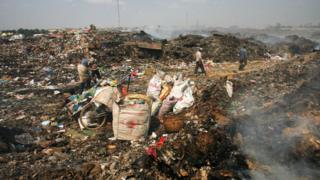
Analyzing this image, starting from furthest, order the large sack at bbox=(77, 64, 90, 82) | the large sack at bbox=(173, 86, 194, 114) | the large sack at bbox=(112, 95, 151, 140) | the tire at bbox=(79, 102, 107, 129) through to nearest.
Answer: the large sack at bbox=(77, 64, 90, 82) → the large sack at bbox=(173, 86, 194, 114) → the tire at bbox=(79, 102, 107, 129) → the large sack at bbox=(112, 95, 151, 140)

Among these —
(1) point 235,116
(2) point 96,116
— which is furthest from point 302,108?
(2) point 96,116

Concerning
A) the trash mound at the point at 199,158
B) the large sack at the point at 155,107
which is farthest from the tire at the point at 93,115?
the trash mound at the point at 199,158

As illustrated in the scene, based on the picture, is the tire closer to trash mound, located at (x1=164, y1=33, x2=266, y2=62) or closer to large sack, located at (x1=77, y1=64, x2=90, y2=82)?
large sack, located at (x1=77, y1=64, x2=90, y2=82)

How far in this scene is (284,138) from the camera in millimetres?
4316

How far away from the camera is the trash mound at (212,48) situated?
15.6m

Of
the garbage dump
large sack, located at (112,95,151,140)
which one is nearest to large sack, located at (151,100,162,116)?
the garbage dump

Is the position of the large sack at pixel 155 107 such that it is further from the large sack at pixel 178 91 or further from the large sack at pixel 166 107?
the large sack at pixel 178 91

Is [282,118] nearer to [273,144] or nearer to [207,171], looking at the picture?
[273,144]

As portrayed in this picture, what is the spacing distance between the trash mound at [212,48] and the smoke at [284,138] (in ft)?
33.3

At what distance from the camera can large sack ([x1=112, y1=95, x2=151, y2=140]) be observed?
4.89 meters

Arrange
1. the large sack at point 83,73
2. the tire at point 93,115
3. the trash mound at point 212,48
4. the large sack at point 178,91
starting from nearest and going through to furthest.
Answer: the tire at point 93,115 → the large sack at point 178,91 → the large sack at point 83,73 → the trash mound at point 212,48

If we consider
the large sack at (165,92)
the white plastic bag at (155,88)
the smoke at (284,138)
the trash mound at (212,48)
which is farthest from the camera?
the trash mound at (212,48)

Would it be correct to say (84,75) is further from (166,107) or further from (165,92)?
(166,107)

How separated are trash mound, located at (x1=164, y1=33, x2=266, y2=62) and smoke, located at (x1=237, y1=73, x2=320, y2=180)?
10.1m
